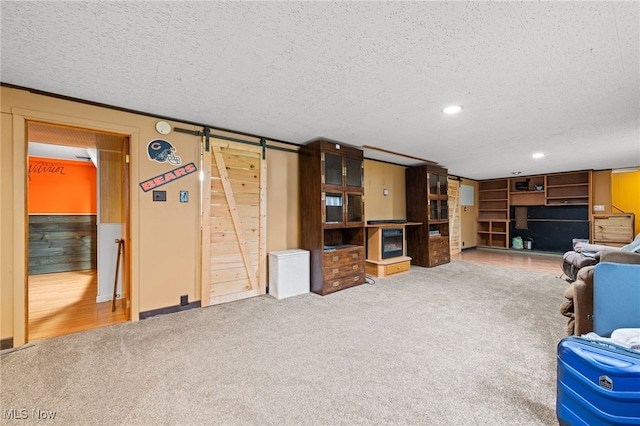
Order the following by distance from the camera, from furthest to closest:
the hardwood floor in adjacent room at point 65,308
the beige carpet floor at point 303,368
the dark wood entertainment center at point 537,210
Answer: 1. the dark wood entertainment center at point 537,210
2. the hardwood floor in adjacent room at point 65,308
3. the beige carpet floor at point 303,368

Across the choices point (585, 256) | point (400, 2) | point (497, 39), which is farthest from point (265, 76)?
point (585, 256)

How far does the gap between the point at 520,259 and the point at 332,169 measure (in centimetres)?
590

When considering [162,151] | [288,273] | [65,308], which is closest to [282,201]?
[288,273]

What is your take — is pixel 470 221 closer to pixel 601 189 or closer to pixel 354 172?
pixel 601 189

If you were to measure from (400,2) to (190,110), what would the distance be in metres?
2.38

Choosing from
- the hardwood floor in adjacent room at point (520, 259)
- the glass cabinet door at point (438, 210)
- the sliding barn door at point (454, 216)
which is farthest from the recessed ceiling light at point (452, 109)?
the sliding barn door at point (454, 216)

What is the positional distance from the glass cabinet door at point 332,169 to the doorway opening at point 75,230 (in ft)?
8.32

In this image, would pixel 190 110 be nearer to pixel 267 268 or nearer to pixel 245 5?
pixel 245 5

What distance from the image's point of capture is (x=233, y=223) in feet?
11.5

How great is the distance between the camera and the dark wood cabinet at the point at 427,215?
5.68m

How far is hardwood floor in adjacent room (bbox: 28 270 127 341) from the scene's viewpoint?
266cm

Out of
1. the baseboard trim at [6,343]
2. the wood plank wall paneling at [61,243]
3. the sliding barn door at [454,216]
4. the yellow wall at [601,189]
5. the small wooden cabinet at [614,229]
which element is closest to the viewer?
the baseboard trim at [6,343]

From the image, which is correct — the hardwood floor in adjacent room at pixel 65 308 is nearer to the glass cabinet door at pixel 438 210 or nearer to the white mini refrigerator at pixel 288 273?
the white mini refrigerator at pixel 288 273

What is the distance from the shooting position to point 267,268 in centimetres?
388
